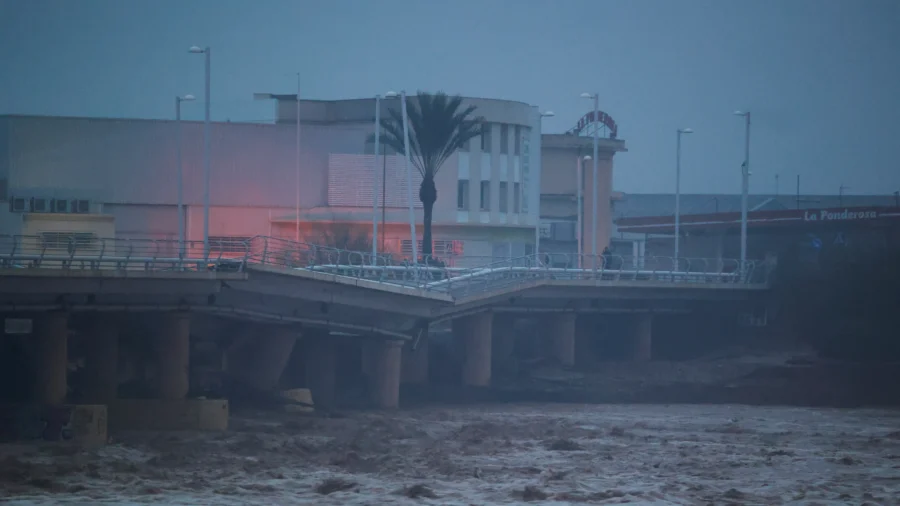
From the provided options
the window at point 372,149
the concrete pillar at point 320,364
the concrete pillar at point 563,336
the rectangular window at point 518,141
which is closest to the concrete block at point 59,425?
the concrete pillar at point 320,364

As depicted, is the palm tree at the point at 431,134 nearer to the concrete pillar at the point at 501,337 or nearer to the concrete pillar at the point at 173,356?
the concrete pillar at the point at 501,337

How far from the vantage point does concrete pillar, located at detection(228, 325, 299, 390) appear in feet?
115

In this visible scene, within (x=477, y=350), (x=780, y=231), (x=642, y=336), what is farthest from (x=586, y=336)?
(x=780, y=231)

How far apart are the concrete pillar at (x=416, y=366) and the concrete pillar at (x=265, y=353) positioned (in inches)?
305

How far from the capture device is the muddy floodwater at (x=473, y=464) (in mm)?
20391

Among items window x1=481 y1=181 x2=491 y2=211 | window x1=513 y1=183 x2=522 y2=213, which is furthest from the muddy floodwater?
window x1=513 y1=183 x2=522 y2=213

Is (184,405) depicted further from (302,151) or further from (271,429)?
(302,151)

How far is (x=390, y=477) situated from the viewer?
22.3 meters

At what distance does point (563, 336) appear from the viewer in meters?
47.2

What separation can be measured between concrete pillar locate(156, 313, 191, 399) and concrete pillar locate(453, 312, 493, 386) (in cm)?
1411

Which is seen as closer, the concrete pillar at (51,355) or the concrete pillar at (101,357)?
the concrete pillar at (51,355)

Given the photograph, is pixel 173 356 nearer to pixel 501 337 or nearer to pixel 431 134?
pixel 501 337

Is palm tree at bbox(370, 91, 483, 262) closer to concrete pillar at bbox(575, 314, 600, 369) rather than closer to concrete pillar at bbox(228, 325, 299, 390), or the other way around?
concrete pillar at bbox(575, 314, 600, 369)

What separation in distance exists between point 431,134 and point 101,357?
22059 millimetres
